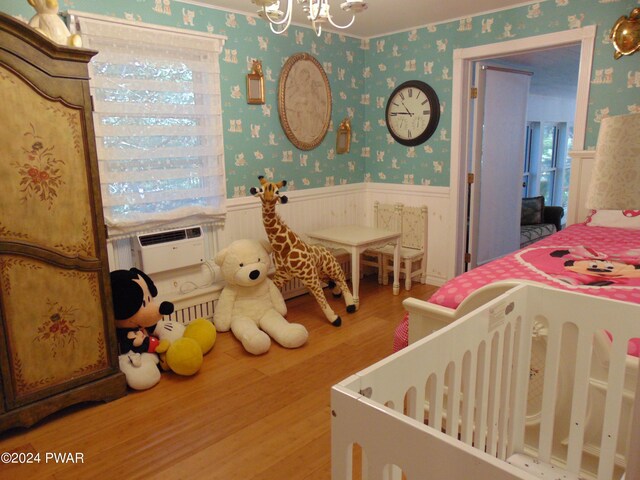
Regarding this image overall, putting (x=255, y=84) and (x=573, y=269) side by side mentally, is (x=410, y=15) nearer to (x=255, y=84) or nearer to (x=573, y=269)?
(x=255, y=84)

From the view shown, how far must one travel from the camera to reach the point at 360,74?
15.0 ft

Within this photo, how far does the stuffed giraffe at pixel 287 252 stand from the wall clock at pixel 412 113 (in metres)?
1.47

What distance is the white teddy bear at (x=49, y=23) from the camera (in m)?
2.25

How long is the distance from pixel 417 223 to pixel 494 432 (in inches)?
119

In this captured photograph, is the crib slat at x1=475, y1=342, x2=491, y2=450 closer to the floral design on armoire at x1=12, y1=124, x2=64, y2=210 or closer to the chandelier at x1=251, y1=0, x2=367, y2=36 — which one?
the chandelier at x1=251, y1=0, x2=367, y2=36

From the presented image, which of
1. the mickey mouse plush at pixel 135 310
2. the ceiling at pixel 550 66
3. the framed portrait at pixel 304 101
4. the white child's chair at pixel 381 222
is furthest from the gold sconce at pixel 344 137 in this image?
the mickey mouse plush at pixel 135 310

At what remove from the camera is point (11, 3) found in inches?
100

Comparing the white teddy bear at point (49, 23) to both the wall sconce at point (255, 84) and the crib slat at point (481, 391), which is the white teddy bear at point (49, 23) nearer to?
the wall sconce at point (255, 84)

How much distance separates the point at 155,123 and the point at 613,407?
2.86 metres

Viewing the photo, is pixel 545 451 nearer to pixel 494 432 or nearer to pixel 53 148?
pixel 494 432

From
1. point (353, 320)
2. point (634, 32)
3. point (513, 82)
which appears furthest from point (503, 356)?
point (513, 82)

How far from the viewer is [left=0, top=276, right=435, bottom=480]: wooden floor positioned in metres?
2.00

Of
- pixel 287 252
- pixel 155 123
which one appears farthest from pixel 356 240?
pixel 155 123

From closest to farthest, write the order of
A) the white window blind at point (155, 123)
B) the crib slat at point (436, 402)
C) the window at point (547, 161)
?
the crib slat at point (436, 402) < the white window blind at point (155, 123) < the window at point (547, 161)
